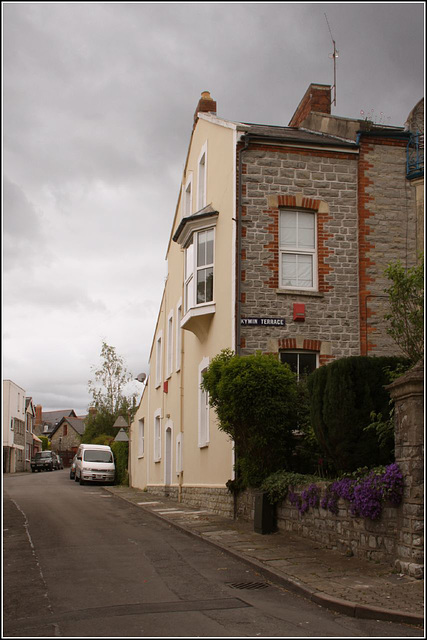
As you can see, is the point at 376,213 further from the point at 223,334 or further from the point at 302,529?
the point at 302,529

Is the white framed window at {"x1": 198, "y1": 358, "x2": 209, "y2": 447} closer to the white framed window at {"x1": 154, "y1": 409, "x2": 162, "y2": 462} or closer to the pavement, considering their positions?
the pavement

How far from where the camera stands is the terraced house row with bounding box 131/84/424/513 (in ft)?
54.4

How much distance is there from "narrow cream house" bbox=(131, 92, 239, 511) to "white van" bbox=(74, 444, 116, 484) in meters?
9.12

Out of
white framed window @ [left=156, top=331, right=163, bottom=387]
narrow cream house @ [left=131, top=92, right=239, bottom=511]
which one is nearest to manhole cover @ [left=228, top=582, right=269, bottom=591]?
narrow cream house @ [left=131, top=92, right=239, bottom=511]

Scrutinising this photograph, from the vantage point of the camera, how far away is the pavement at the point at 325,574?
741cm

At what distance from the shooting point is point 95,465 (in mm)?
35625

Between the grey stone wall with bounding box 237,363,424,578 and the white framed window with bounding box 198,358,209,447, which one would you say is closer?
the grey stone wall with bounding box 237,363,424,578

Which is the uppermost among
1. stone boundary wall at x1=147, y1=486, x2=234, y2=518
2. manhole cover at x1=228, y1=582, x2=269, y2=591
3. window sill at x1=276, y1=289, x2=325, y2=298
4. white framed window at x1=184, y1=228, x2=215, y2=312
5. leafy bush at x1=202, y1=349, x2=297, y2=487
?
white framed window at x1=184, y1=228, x2=215, y2=312

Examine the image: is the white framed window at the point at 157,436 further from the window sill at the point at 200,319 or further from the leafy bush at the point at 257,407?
the leafy bush at the point at 257,407

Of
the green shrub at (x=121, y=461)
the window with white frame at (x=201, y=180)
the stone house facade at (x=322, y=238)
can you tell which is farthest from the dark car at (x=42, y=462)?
the stone house facade at (x=322, y=238)

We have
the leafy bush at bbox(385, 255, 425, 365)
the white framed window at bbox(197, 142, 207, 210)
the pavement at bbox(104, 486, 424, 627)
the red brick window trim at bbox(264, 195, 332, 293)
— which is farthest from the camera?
the white framed window at bbox(197, 142, 207, 210)

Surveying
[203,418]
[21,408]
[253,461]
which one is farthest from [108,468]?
[21,408]

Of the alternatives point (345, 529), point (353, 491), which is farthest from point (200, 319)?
point (353, 491)

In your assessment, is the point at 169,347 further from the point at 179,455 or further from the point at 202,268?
the point at 202,268
